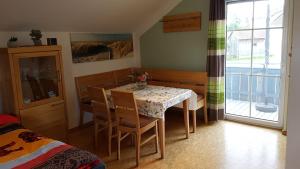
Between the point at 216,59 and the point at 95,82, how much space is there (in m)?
2.08

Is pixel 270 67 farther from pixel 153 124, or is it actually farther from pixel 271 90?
pixel 153 124

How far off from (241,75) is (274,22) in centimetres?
96

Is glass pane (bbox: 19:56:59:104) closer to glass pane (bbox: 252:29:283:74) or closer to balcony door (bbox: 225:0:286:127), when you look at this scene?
balcony door (bbox: 225:0:286:127)

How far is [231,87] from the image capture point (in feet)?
13.7

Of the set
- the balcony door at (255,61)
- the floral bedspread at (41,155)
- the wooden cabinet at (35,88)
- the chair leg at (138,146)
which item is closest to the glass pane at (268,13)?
the balcony door at (255,61)

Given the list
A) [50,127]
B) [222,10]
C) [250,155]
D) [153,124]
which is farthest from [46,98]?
[222,10]

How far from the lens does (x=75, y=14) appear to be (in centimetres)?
331

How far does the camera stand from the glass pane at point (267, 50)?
353 cm

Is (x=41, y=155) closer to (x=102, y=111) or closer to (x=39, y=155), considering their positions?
(x=39, y=155)

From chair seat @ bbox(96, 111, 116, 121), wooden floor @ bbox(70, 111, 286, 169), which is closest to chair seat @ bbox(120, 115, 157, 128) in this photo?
chair seat @ bbox(96, 111, 116, 121)

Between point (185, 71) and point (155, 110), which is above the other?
point (185, 71)

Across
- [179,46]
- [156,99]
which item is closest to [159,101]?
[156,99]

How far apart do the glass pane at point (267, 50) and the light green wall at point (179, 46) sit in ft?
2.65

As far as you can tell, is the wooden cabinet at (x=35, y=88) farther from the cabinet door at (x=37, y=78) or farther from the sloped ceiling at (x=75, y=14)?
the sloped ceiling at (x=75, y=14)
